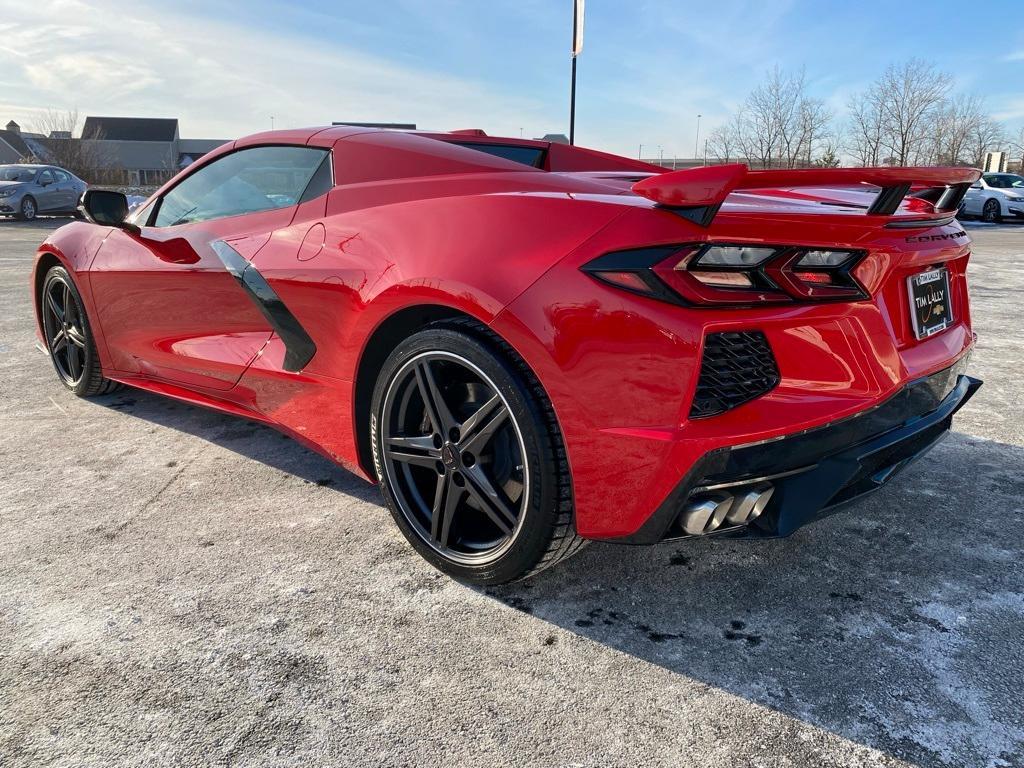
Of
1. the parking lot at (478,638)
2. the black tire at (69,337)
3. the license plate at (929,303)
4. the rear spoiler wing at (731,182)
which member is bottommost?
the parking lot at (478,638)

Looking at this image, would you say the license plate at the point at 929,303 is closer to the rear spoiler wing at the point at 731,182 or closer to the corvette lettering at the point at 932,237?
the corvette lettering at the point at 932,237

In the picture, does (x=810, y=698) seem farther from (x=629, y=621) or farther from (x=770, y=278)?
(x=770, y=278)

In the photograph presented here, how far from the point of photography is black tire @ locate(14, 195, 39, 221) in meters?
Answer: 18.9

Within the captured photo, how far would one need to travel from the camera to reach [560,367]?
71.8 inches

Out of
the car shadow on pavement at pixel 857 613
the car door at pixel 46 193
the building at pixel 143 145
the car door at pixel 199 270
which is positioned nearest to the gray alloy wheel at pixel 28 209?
the car door at pixel 46 193

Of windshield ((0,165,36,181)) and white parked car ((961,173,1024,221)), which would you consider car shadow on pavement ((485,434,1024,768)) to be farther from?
white parked car ((961,173,1024,221))

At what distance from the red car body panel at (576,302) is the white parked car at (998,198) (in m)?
23.2

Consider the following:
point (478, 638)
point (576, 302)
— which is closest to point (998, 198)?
point (576, 302)

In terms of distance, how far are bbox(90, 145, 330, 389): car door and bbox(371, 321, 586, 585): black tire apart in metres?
0.78

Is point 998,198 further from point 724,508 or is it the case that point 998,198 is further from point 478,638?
point 478,638

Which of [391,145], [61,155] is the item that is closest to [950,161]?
[61,155]

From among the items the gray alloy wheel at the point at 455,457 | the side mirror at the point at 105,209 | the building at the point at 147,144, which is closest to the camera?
the gray alloy wheel at the point at 455,457

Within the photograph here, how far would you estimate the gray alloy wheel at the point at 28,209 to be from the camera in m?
18.9

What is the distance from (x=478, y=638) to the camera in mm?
1932
